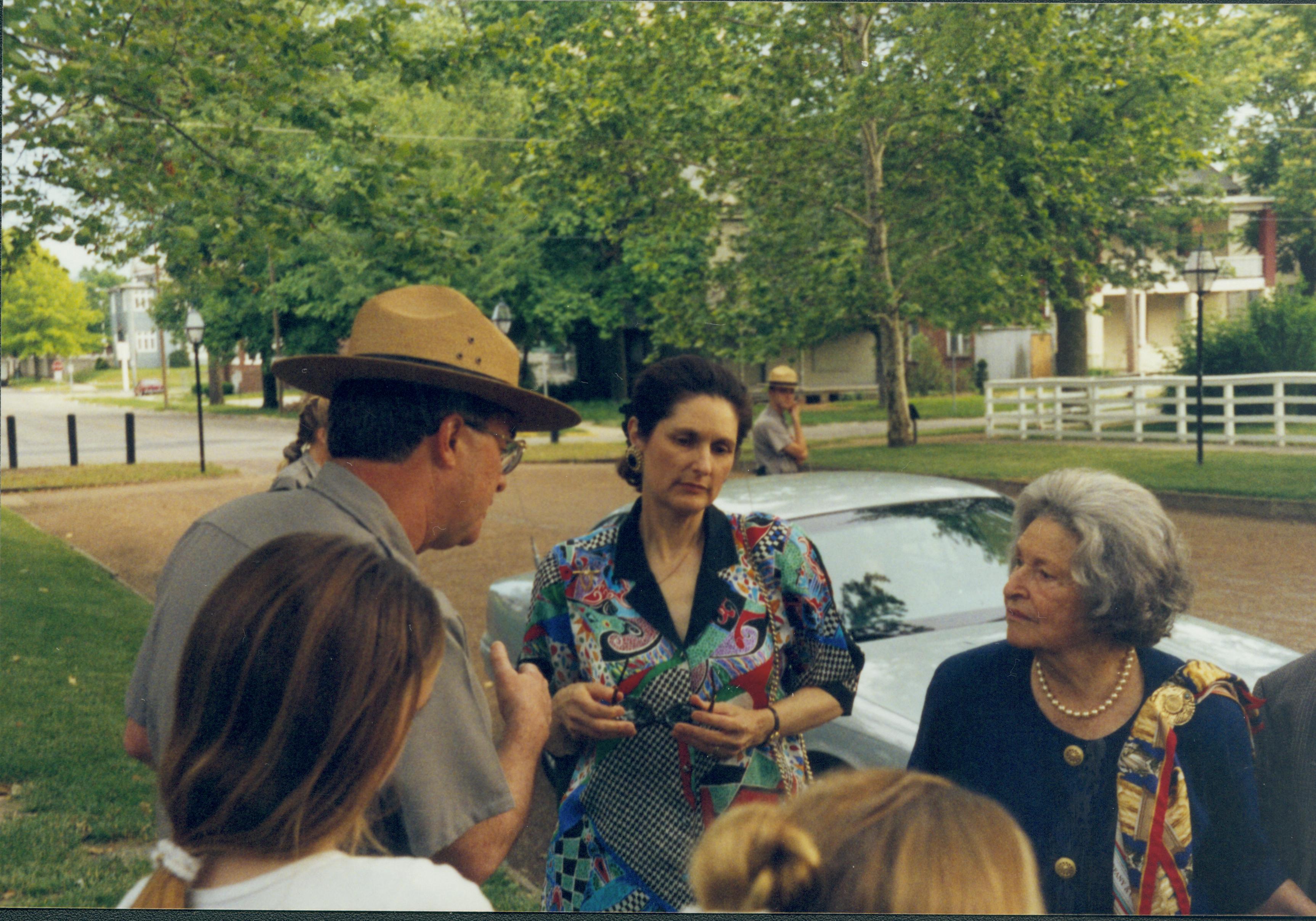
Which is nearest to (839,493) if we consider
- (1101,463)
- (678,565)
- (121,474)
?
(1101,463)

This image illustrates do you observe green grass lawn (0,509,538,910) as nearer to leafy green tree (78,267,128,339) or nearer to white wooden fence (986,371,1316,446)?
leafy green tree (78,267,128,339)

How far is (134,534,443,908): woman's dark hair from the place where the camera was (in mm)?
1139

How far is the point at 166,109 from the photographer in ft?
15.2

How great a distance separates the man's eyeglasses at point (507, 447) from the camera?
179 centimetres

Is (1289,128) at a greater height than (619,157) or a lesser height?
lesser

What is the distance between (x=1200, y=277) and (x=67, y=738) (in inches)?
169

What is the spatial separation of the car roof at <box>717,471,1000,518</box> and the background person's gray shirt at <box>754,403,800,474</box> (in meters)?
1.13

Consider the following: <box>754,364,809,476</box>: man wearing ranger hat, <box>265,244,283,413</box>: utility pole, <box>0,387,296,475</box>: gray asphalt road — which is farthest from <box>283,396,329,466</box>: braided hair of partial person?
<box>754,364,809,476</box>: man wearing ranger hat

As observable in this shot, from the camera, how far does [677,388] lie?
2.06m

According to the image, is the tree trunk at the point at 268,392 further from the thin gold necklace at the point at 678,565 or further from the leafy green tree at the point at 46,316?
the thin gold necklace at the point at 678,565

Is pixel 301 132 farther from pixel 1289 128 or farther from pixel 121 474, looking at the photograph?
pixel 1289 128

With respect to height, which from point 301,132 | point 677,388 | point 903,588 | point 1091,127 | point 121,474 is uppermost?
point 1091,127

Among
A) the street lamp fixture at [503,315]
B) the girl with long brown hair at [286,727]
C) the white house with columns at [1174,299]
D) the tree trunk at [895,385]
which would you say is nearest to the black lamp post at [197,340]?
the street lamp fixture at [503,315]

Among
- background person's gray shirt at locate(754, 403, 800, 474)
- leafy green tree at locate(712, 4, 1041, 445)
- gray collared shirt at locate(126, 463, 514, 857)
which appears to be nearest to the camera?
gray collared shirt at locate(126, 463, 514, 857)
